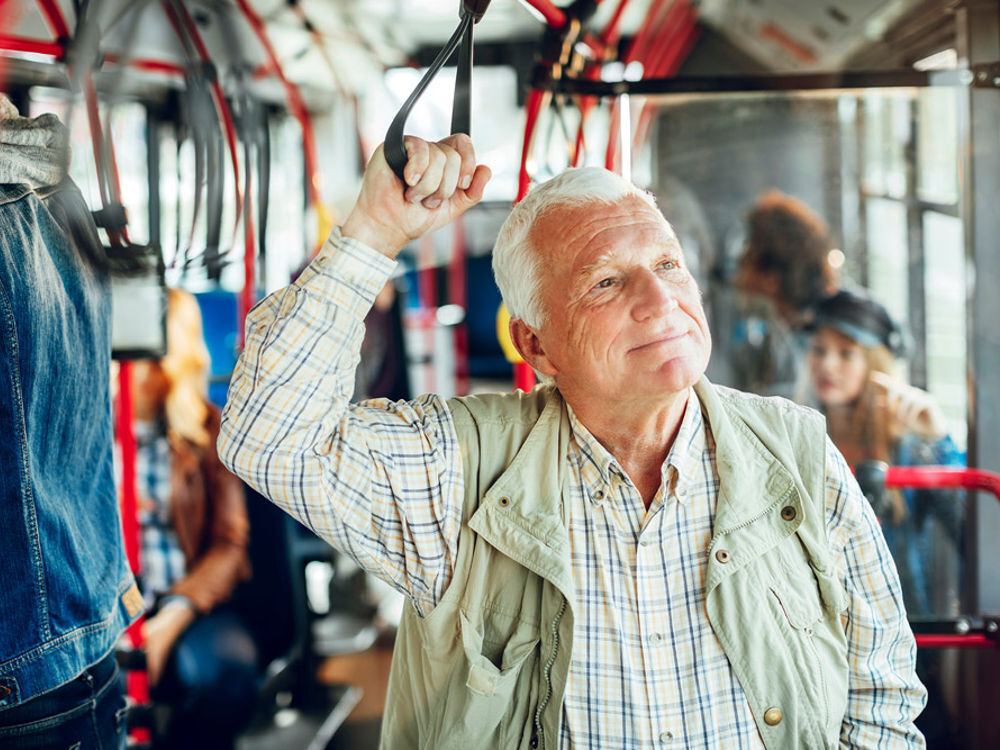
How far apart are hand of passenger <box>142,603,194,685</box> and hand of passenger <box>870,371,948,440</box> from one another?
2453 millimetres

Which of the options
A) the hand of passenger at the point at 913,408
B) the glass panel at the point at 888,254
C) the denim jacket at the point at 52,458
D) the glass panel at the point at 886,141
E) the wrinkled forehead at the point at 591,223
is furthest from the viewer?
the glass panel at the point at 888,254

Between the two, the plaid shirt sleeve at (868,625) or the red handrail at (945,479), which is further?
the red handrail at (945,479)

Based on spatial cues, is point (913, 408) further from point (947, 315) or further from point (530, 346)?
point (530, 346)

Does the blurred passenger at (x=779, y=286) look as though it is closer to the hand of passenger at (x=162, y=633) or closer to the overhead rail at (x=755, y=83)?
the overhead rail at (x=755, y=83)

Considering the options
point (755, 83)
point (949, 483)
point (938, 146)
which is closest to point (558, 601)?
point (949, 483)

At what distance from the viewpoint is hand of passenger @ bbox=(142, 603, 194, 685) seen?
2.96 m

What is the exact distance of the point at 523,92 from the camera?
12.5 ft

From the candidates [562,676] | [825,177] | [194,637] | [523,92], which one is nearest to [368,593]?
[194,637]

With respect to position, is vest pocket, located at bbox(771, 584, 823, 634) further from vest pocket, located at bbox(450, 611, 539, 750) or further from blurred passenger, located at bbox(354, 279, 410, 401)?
blurred passenger, located at bbox(354, 279, 410, 401)

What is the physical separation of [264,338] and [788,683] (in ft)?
2.96

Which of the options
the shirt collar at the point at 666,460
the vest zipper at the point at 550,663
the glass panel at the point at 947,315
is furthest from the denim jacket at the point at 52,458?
the glass panel at the point at 947,315

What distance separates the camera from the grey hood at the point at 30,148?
3.92ft

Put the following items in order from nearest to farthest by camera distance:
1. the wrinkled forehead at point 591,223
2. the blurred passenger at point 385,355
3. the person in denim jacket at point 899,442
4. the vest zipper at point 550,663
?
1. the vest zipper at point 550,663
2. the wrinkled forehead at point 591,223
3. the person in denim jacket at point 899,442
4. the blurred passenger at point 385,355

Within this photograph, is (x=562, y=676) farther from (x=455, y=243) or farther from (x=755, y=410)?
(x=455, y=243)
